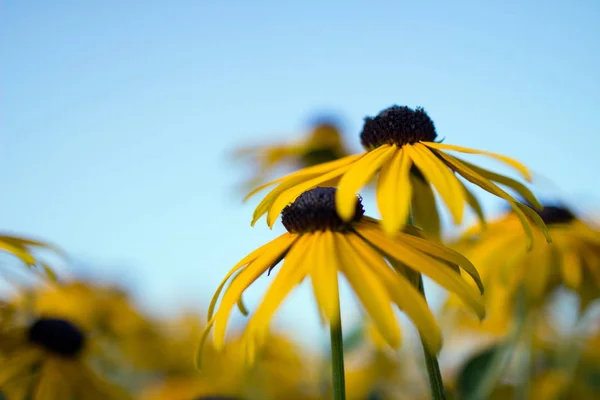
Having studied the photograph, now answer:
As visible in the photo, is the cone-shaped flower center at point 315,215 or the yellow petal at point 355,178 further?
the cone-shaped flower center at point 315,215

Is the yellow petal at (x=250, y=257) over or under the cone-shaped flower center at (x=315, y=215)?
under

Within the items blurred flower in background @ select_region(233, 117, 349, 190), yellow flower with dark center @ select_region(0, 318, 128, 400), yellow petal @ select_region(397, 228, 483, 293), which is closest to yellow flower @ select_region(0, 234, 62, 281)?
yellow flower with dark center @ select_region(0, 318, 128, 400)

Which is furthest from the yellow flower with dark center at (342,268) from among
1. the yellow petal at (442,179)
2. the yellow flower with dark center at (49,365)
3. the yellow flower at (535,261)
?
the yellow flower with dark center at (49,365)

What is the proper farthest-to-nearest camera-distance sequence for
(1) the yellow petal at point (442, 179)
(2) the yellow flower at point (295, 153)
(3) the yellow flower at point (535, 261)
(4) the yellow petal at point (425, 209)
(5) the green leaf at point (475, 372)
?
(2) the yellow flower at point (295, 153), (3) the yellow flower at point (535, 261), (5) the green leaf at point (475, 372), (4) the yellow petal at point (425, 209), (1) the yellow petal at point (442, 179)

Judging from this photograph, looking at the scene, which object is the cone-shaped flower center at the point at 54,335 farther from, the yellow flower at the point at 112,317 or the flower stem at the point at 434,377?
Result: the flower stem at the point at 434,377

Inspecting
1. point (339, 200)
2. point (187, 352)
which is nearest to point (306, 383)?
point (187, 352)

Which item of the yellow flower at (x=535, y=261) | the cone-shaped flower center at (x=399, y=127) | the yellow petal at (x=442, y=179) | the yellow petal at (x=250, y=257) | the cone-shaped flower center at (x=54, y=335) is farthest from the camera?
the cone-shaped flower center at (x=54, y=335)
